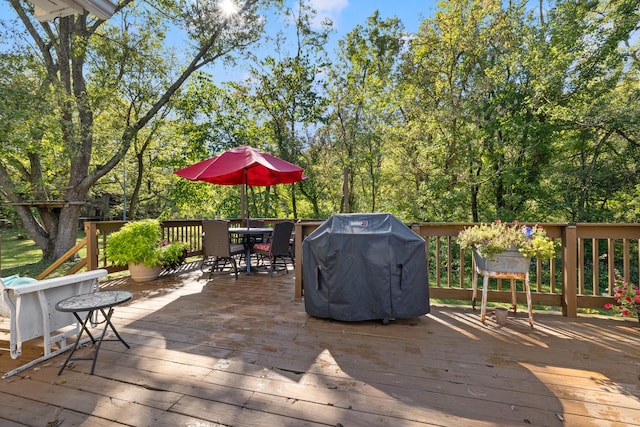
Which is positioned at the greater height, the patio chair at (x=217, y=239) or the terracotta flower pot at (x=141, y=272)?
the patio chair at (x=217, y=239)

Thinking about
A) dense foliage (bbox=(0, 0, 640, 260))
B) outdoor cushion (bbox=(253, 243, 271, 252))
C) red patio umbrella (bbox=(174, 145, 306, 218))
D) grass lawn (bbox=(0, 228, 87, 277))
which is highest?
dense foliage (bbox=(0, 0, 640, 260))

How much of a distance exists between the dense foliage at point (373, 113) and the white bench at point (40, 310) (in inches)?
168

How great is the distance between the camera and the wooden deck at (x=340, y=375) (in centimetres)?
159

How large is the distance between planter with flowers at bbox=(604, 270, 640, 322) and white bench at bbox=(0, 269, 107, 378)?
15.6 feet

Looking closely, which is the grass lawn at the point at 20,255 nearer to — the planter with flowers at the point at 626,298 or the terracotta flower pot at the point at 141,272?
the terracotta flower pot at the point at 141,272

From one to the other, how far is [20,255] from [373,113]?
14442mm

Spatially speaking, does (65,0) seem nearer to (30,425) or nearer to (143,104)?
(30,425)

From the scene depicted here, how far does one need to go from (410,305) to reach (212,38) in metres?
9.68

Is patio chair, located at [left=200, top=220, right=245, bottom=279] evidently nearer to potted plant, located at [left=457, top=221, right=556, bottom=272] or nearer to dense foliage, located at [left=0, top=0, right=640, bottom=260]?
dense foliage, located at [left=0, top=0, right=640, bottom=260]

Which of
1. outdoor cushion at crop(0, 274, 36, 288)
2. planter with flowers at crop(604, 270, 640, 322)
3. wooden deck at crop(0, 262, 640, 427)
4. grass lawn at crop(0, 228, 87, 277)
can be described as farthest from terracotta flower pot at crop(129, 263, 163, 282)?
planter with flowers at crop(604, 270, 640, 322)

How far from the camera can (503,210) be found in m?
7.93

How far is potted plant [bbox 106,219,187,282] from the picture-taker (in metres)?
4.50

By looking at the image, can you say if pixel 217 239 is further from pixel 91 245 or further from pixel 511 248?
pixel 511 248

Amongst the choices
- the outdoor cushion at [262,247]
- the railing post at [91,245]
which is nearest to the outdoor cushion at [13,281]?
the railing post at [91,245]
